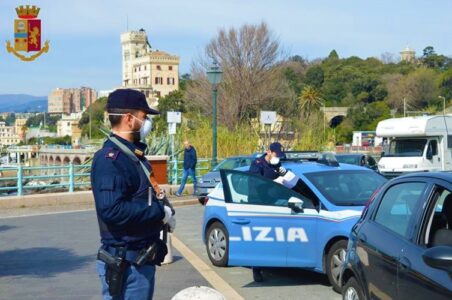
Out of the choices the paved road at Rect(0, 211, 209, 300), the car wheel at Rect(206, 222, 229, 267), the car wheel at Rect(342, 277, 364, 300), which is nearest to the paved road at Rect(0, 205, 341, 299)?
the paved road at Rect(0, 211, 209, 300)

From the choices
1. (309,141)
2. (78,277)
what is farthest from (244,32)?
(78,277)

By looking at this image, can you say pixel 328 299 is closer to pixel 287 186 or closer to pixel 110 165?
pixel 287 186

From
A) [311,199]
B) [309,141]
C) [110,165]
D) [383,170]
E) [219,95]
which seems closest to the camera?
[110,165]

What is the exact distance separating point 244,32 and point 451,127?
998 inches

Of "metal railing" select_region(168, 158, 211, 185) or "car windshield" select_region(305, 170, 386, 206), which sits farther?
"metal railing" select_region(168, 158, 211, 185)

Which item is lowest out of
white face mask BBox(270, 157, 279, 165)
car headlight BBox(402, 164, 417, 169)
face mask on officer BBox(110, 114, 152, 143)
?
car headlight BBox(402, 164, 417, 169)

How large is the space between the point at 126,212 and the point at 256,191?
16.9 feet

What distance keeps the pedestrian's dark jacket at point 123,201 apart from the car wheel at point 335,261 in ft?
14.0

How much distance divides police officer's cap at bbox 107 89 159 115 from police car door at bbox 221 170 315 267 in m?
4.42

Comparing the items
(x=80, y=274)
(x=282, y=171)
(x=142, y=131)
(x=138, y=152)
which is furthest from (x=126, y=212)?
(x=80, y=274)

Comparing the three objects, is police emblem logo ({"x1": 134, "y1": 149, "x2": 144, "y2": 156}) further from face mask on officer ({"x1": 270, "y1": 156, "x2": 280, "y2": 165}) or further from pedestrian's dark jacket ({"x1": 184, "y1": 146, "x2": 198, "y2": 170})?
pedestrian's dark jacket ({"x1": 184, "y1": 146, "x2": 198, "y2": 170})

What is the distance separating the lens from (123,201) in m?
4.28

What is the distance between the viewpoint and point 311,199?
896cm

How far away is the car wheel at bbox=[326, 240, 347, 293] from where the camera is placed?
27.3 ft
